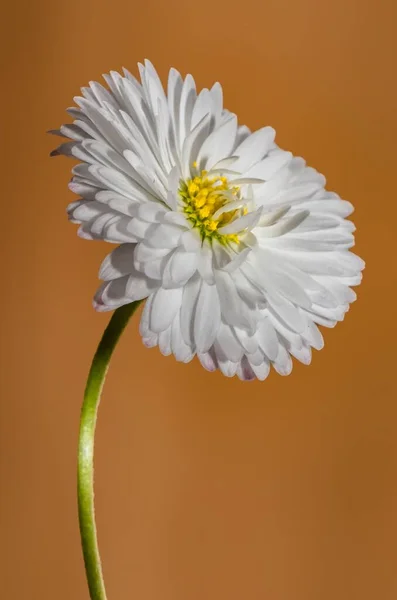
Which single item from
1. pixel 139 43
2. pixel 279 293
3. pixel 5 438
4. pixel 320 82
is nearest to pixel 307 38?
pixel 320 82

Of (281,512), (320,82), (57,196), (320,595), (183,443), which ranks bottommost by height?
(320,595)

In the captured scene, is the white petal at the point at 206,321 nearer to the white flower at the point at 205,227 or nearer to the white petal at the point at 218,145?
the white flower at the point at 205,227

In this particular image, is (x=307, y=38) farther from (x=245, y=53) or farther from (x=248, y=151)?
(x=248, y=151)

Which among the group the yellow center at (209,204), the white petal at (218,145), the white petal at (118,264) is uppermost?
the white petal at (218,145)

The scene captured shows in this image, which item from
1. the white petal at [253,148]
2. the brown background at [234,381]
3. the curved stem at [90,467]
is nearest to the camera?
the curved stem at [90,467]

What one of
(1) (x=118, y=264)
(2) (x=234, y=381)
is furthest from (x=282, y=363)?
(2) (x=234, y=381)

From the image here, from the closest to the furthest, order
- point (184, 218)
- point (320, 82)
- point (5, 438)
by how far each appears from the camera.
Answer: point (184, 218) < point (5, 438) < point (320, 82)

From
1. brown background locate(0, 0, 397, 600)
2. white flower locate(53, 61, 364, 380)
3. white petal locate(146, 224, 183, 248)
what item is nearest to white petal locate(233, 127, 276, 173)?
white flower locate(53, 61, 364, 380)

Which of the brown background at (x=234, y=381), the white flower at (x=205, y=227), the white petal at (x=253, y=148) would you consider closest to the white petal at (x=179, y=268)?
the white flower at (x=205, y=227)

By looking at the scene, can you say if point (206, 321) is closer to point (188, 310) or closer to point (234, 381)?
point (188, 310)

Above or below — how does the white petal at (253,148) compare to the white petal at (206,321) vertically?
above
